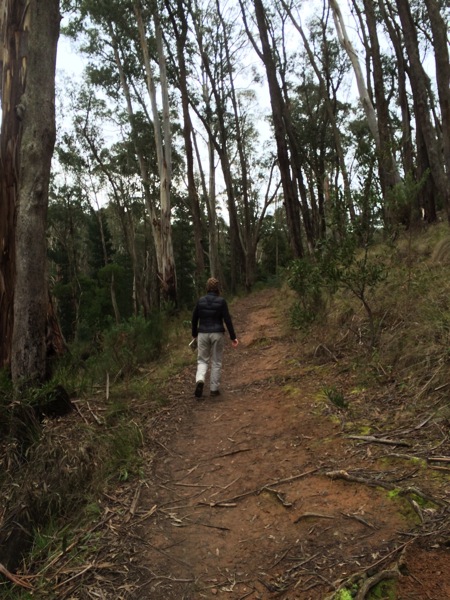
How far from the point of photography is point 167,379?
24.6ft

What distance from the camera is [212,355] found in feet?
21.2

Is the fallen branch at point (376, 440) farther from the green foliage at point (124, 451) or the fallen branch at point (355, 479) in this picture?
the green foliage at point (124, 451)

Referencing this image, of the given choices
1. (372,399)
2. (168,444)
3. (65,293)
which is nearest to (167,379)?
(168,444)

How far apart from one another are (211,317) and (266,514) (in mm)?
3537

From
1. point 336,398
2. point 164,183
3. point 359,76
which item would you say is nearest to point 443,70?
point 336,398

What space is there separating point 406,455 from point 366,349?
2.69 meters

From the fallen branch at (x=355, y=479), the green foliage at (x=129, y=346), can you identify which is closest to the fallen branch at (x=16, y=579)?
the fallen branch at (x=355, y=479)

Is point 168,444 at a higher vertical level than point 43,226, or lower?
lower

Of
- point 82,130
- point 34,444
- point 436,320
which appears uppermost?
point 82,130

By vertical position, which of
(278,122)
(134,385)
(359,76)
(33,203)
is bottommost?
(134,385)

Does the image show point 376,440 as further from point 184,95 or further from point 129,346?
point 184,95

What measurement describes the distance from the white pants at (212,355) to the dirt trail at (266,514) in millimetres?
799

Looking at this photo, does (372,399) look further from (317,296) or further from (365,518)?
(317,296)

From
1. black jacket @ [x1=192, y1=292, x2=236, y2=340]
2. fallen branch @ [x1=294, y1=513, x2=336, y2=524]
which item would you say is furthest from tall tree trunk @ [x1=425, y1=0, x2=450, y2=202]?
fallen branch @ [x1=294, y1=513, x2=336, y2=524]
